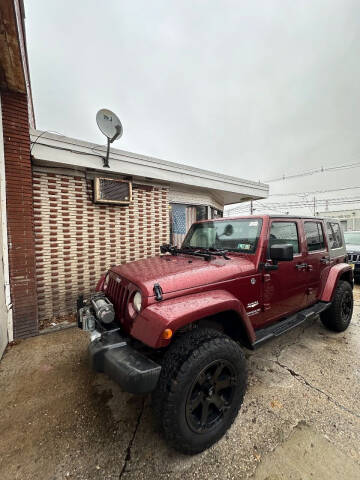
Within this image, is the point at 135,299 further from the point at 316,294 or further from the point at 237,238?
the point at 316,294

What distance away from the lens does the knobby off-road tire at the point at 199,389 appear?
4.73 feet

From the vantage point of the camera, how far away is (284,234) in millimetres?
2641

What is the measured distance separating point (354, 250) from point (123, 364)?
7905mm

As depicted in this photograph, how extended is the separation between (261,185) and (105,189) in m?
5.56

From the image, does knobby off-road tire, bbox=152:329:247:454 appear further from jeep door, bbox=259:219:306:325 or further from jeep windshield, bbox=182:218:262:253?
jeep windshield, bbox=182:218:262:253

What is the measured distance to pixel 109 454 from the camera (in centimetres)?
156

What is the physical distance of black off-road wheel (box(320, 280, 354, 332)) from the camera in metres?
3.18

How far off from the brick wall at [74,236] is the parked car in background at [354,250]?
6338 mm

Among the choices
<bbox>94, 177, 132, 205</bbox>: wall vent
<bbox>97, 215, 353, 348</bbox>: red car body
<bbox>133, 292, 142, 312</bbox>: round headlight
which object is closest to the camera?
<bbox>97, 215, 353, 348</bbox>: red car body

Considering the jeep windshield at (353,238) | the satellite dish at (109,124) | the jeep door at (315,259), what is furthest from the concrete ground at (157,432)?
the jeep windshield at (353,238)

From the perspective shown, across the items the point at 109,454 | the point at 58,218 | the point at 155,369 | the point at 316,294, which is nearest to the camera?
the point at 155,369

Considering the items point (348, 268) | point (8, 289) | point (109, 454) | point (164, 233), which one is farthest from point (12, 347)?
point (348, 268)

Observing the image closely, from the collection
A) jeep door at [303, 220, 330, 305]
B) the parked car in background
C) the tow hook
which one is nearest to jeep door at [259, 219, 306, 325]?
jeep door at [303, 220, 330, 305]

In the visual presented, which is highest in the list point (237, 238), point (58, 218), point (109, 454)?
point (58, 218)
